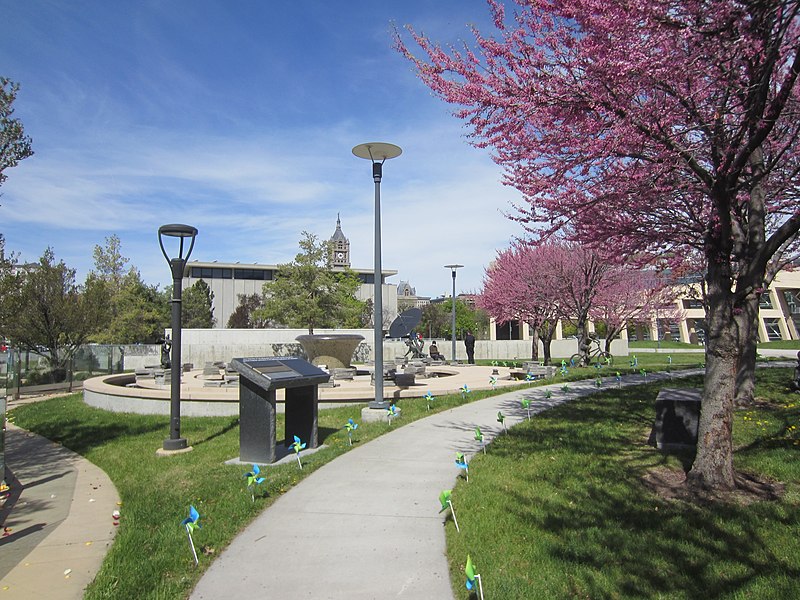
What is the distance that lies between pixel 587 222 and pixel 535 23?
349cm

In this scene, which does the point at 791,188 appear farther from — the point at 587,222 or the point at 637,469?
the point at 637,469

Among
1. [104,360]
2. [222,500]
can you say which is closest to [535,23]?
[222,500]

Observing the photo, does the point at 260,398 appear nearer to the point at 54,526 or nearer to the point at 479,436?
the point at 54,526

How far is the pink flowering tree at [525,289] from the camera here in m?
23.1

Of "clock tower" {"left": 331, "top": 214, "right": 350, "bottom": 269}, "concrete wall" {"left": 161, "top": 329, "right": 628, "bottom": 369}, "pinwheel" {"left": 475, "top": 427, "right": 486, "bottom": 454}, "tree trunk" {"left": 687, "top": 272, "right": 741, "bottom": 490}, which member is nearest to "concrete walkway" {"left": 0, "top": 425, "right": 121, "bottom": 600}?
"pinwheel" {"left": 475, "top": 427, "right": 486, "bottom": 454}

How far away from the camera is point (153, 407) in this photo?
12.0m

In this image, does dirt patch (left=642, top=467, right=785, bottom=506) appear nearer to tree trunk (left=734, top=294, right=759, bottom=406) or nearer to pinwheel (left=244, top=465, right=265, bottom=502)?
pinwheel (left=244, top=465, right=265, bottom=502)

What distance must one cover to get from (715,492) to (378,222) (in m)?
6.91

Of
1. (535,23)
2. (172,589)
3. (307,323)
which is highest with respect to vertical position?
(535,23)

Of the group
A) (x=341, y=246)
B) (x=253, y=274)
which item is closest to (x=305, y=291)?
(x=253, y=274)

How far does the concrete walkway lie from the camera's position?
3997mm

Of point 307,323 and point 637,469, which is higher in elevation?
point 307,323

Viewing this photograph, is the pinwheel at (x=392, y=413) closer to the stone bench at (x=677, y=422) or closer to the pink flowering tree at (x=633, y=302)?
the stone bench at (x=677, y=422)

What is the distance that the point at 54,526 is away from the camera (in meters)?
5.25
